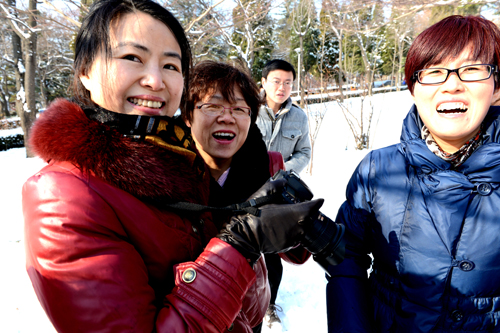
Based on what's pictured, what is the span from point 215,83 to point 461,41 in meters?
1.23

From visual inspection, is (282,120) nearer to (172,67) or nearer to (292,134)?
(292,134)

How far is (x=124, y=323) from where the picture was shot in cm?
80

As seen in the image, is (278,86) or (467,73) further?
→ (278,86)

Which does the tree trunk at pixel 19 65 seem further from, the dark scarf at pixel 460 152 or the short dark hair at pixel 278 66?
the dark scarf at pixel 460 152

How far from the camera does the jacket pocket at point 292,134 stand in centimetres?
354

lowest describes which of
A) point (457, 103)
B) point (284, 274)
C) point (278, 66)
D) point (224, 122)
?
point (284, 274)

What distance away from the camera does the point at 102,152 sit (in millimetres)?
959

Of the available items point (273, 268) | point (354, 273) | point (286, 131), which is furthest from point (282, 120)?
point (354, 273)

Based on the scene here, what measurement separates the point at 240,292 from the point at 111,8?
3.77ft

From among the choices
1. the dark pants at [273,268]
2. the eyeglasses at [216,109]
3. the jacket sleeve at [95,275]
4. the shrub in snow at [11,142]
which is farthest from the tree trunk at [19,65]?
the jacket sleeve at [95,275]

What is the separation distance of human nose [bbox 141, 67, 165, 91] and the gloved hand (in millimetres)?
597

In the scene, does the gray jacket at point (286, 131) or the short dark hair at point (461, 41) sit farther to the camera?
the gray jacket at point (286, 131)

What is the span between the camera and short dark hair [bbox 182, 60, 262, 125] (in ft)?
5.71

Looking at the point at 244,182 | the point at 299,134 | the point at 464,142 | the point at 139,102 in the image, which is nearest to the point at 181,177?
the point at 139,102
